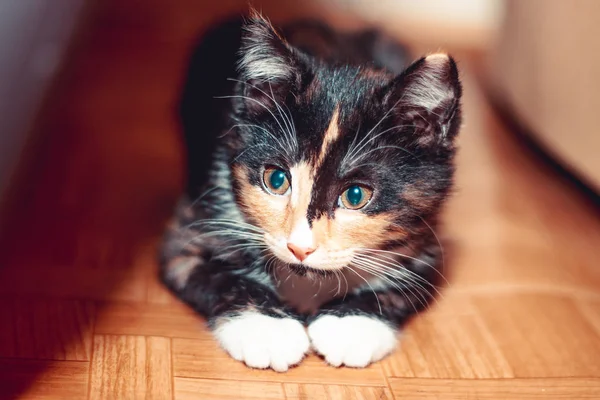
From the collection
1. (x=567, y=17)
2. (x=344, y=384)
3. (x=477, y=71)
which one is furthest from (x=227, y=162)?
(x=477, y=71)

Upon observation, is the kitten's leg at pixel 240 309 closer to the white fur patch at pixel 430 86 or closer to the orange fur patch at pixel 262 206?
the orange fur patch at pixel 262 206

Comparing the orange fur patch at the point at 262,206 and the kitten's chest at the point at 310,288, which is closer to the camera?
the orange fur patch at the point at 262,206

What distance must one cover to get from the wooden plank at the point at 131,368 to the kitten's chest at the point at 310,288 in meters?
0.22

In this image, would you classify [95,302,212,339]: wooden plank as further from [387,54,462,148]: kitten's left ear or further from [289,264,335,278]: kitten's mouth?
[387,54,462,148]: kitten's left ear

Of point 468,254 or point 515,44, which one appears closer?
point 468,254

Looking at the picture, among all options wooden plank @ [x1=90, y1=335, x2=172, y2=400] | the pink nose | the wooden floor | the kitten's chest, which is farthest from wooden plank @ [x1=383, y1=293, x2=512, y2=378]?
wooden plank @ [x1=90, y1=335, x2=172, y2=400]

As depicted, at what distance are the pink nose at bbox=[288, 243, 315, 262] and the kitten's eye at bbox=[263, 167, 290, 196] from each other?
0.11m

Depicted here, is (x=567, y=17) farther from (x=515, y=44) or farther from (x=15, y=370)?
(x=15, y=370)

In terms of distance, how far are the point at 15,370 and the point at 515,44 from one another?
1566mm

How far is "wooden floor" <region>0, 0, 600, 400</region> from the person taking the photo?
3.60 ft

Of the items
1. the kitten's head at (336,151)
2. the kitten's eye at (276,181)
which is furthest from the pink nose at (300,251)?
the kitten's eye at (276,181)

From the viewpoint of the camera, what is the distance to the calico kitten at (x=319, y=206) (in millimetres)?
1101

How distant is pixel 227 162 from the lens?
1.28 m

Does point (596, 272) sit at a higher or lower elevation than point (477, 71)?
higher
